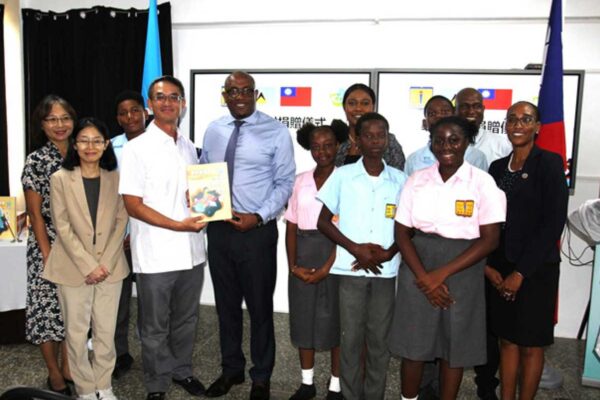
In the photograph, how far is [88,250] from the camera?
2594 millimetres

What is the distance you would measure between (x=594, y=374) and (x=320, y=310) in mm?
1933

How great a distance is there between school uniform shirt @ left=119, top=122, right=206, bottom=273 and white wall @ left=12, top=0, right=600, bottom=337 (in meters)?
2.08

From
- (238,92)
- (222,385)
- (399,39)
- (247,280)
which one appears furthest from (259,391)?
(399,39)

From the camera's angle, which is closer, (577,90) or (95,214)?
(95,214)

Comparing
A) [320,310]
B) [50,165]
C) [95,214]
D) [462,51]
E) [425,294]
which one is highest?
[462,51]

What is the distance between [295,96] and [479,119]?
68.6 inches

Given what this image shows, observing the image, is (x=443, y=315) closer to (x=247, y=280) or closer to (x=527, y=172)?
(x=527, y=172)

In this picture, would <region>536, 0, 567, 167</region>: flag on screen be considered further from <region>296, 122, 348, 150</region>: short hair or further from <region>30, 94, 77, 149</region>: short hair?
<region>30, 94, 77, 149</region>: short hair

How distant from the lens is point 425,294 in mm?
2287

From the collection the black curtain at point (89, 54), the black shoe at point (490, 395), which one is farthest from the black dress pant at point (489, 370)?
the black curtain at point (89, 54)

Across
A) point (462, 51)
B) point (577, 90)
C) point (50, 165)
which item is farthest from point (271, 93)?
point (577, 90)

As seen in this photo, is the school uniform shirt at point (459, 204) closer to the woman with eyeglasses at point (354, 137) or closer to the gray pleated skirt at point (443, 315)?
the gray pleated skirt at point (443, 315)

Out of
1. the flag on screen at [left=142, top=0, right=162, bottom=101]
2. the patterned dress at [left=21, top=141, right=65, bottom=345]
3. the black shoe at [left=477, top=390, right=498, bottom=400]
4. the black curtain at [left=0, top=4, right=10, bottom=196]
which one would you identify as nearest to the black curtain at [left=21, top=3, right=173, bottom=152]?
the black curtain at [left=0, top=4, right=10, bottom=196]

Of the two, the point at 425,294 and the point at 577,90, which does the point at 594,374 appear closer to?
the point at 425,294
